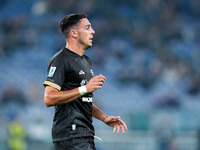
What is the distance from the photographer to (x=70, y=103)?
4.12 metres

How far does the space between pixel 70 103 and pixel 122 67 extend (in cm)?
1204

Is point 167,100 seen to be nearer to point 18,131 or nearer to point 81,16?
point 18,131

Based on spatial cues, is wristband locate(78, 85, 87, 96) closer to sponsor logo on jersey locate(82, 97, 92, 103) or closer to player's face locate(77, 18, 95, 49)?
sponsor logo on jersey locate(82, 97, 92, 103)

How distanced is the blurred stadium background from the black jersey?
715 cm

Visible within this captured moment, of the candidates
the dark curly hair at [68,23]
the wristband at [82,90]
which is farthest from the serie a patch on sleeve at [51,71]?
the dark curly hair at [68,23]

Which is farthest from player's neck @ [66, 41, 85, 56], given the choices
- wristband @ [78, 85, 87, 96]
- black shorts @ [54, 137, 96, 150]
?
black shorts @ [54, 137, 96, 150]

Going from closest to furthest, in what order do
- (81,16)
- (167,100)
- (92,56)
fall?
(81,16) → (167,100) → (92,56)

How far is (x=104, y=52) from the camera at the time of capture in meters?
16.6

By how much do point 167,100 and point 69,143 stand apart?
10820 mm

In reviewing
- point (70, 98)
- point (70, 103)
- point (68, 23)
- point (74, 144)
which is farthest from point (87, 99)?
point (68, 23)

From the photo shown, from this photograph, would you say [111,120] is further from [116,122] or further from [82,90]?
[82,90]

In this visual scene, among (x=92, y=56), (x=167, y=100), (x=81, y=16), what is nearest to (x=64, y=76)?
(x=81, y=16)

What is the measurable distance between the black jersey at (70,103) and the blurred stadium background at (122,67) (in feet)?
23.5

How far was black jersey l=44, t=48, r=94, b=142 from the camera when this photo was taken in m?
4.04
